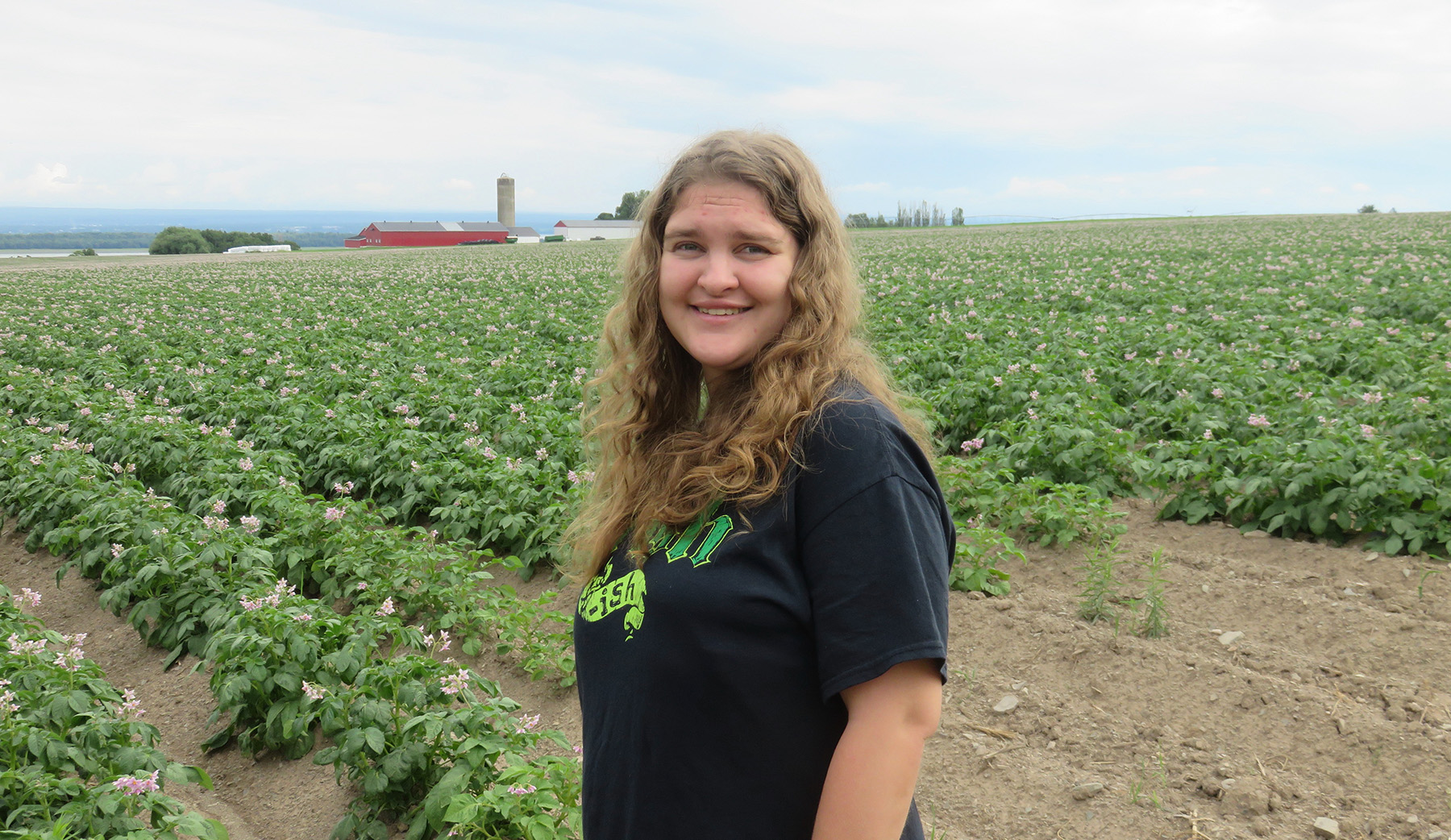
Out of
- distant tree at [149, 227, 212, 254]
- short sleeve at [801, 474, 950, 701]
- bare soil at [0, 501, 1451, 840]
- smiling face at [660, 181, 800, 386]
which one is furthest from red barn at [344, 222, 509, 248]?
short sleeve at [801, 474, 950, 701]

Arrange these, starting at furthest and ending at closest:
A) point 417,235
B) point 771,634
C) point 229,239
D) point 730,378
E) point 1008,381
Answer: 1. point 417,235
2. point 229,239
3. point 1008,381
4. point 730,378
5. point 771,634

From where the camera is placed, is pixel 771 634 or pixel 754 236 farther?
pixel 754 236

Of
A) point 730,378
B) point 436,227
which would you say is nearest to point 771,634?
point 730,378

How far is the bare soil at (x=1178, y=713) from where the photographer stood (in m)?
3.13

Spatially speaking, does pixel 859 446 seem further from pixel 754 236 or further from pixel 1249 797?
pixel 1249 797

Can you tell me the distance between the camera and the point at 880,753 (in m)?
1.33

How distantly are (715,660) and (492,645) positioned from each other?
3.66 meters

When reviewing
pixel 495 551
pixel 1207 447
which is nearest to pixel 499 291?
pixel 495 551

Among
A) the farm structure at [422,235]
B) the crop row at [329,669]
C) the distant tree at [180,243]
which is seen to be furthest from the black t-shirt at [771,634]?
the farm structure at [422,235]

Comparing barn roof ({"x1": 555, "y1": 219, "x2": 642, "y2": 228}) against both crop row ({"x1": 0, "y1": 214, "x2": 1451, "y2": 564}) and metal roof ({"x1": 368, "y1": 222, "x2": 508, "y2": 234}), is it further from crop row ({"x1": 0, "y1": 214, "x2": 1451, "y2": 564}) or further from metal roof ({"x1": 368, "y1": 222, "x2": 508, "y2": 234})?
crop row ({"x1": 0, "y1": 214, "x2": 1451, "y2": 564})

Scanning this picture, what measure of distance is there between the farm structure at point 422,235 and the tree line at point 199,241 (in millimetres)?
9492

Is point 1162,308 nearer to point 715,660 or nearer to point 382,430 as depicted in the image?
point 382,430

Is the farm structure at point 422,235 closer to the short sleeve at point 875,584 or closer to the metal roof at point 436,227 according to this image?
the metal roof at point 436,227

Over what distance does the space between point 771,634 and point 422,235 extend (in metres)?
99.4
